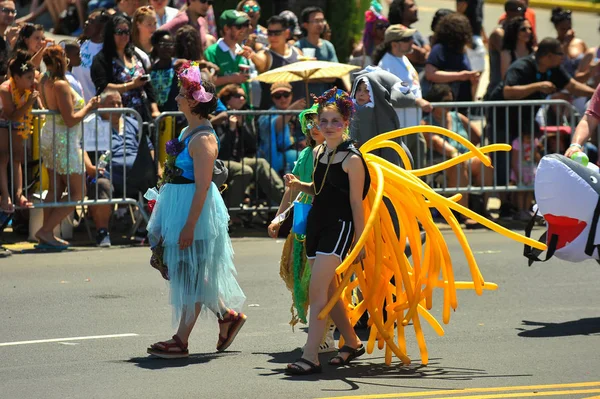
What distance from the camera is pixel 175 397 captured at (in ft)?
22.1

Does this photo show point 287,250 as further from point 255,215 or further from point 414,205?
point 255,215

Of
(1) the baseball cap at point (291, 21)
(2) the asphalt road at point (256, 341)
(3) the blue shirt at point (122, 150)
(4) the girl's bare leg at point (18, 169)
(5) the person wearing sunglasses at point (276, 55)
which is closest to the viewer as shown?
(2) the asphalt road at point (256, 341)

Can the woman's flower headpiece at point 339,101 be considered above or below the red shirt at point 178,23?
below

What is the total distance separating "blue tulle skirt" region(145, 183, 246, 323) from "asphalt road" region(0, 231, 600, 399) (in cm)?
42

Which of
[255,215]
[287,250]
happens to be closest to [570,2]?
[255,215]

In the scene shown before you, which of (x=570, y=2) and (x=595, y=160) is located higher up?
(x=570, y=2)

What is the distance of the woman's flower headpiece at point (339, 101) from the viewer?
7.37 meters

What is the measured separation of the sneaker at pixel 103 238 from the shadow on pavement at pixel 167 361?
15.4 ft

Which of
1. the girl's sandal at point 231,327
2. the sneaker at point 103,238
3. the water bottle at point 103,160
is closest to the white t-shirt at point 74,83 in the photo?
the water bottle at point 103,160

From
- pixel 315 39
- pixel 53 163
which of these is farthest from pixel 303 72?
pixel 53 163

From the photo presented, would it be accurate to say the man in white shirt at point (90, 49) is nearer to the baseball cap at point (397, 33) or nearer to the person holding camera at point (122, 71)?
the person holding camera at point (122, 71)

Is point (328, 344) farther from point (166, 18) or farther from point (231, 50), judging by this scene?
point (166, 18)

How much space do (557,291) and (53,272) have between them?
4.62 m

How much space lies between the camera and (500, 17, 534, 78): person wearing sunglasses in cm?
1551
